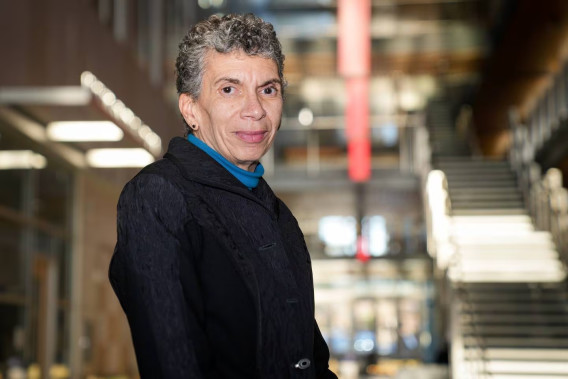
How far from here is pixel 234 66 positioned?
1745 mm

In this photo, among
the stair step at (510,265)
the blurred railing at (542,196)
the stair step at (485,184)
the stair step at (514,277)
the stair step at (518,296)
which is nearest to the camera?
the stair step at (518,296)

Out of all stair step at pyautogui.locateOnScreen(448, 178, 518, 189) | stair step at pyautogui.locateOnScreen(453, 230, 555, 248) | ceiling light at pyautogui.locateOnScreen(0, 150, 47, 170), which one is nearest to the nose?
ceiling light at pyautogui.locateOnScreen(0, 150, 47, 170)

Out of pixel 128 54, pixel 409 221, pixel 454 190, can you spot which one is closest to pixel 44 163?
pixel 128 54

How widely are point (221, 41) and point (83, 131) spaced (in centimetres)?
791

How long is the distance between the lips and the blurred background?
20.1ft

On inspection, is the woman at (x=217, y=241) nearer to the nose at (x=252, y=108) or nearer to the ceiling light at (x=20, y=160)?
the nose at (x=252, y=108)

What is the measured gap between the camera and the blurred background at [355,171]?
30.3ft

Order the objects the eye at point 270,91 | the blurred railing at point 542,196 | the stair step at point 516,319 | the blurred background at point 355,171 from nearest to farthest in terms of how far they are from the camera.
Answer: the eye at point 270,91, the blurred background at point 355,171, the stair step at point 516,319, the blurred railing at point 542,196

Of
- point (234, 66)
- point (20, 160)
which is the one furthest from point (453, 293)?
point (234, 66)

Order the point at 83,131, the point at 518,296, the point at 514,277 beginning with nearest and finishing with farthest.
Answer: the point at 83,131, the point at 518,296, the point at 514,277

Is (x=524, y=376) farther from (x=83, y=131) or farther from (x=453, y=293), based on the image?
(x=83, y=131)

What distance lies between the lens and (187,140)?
1.80m

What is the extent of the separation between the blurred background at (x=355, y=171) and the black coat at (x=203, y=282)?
622cm

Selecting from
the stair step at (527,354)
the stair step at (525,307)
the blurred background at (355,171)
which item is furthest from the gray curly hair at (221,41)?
the stair step at (525,307)
